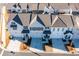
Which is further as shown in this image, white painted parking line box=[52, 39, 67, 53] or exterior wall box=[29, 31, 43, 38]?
exterior wall box=[29, 31, 43, 38]

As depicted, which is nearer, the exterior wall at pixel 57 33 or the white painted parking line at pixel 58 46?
the white painted parking line at pixel 58 46

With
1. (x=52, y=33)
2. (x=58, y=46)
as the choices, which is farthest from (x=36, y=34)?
(x=58, y=46)

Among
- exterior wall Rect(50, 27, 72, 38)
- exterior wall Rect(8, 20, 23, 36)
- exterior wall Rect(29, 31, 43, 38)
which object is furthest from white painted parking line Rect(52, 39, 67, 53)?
exterior wall Rect(8, 20, 23, 36)

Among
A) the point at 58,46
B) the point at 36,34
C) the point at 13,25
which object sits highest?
the point at 13,25

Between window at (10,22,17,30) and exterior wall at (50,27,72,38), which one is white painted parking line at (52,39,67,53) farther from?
window at (10,22,17,30)

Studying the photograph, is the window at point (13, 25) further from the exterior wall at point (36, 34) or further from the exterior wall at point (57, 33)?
the exterior wall at point (57, 33)

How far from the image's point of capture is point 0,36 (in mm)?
2646

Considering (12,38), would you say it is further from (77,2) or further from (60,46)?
(77,2)

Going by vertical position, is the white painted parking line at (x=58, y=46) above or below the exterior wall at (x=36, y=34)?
below

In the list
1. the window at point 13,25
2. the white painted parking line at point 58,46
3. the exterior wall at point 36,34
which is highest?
the window at point 13,25

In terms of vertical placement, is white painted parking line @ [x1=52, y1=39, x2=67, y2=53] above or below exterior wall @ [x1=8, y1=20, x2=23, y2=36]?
below

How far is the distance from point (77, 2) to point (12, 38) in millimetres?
841

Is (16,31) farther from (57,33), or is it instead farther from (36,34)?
(57,33)

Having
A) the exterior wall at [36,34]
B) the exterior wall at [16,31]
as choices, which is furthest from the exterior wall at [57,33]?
the exterior wall at [16,31]
